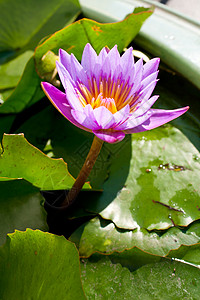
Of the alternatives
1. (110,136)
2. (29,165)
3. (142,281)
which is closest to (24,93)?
(29,165)

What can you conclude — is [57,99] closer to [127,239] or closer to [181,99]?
[127,239]

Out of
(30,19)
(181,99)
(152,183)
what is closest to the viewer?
(152,183)

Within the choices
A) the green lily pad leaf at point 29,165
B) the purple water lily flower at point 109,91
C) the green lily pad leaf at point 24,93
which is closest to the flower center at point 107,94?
the purple water lily flower at point 109,91

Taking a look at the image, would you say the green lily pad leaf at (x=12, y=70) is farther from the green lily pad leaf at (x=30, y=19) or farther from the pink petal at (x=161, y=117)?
the pink petal at (x=161, y=117)

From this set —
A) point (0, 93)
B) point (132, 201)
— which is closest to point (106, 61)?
point (132, 201)

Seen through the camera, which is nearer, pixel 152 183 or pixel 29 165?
pixel 29 165

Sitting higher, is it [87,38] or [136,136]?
[87,38]

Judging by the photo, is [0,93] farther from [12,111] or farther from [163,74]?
[163,74]
